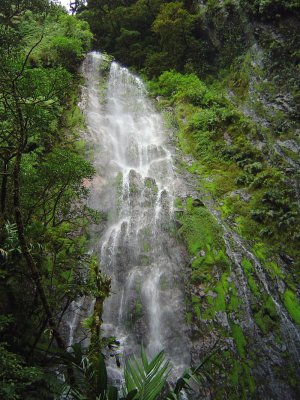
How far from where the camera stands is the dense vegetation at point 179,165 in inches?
176

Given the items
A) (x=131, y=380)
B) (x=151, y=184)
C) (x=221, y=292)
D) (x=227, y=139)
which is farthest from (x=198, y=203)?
(x=131, y=380)

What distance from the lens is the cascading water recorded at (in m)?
8.04

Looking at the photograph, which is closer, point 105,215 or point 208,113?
point 105,215

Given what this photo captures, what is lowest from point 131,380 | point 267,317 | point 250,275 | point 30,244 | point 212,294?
point 267,317

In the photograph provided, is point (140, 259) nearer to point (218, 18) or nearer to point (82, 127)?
point (82, 127)

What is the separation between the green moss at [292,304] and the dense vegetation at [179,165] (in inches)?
1.2

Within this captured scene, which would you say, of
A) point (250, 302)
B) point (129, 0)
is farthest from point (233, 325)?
point (129, 0)

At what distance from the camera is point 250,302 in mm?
8266

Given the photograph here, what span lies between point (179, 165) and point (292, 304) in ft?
21.2

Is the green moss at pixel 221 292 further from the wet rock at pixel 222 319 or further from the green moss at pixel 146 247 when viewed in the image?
the green moss at pixel 146 247

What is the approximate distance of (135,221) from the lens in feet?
34.9

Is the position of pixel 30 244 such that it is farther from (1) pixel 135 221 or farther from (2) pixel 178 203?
(2) pixel 178 203

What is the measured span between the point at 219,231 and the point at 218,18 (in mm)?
11897

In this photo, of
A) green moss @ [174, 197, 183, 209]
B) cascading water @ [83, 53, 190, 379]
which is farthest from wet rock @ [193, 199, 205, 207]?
cascading water @ [83, 53, 190, 379]
